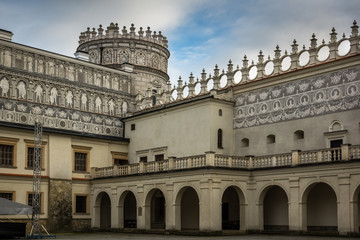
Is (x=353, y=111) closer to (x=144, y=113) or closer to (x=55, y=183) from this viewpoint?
(x=144, y=113)

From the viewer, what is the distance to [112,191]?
138 feet

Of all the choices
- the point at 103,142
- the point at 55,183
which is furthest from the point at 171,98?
the point at 55,183

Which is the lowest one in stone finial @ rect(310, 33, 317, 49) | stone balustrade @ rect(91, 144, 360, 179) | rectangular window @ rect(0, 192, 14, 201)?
rectangular window @ rect(0, 192, 14, 201)

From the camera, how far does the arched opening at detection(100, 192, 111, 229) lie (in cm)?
4462

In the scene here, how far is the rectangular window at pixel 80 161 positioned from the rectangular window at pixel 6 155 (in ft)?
17.1

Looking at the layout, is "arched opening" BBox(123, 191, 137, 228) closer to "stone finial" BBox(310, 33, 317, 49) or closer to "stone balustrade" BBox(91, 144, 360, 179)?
"stone balustrade" BBox(91, 144, 360, 179)

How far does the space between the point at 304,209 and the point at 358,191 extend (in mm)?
3578

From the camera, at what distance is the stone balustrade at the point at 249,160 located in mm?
31161

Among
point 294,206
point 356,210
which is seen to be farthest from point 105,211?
point 356,210

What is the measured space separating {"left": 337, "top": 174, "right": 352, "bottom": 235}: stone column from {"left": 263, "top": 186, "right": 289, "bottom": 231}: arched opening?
17.4 feet

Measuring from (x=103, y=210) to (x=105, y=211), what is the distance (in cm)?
20

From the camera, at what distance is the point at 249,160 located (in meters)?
36.2

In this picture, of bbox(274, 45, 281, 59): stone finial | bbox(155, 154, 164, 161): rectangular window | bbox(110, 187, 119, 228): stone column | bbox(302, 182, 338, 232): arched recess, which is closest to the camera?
bbox(302, 182, 338, 232): arched recess

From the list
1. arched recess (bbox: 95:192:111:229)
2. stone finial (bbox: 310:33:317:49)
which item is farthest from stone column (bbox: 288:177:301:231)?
arched recess (bbox: 95:192:111:229)
